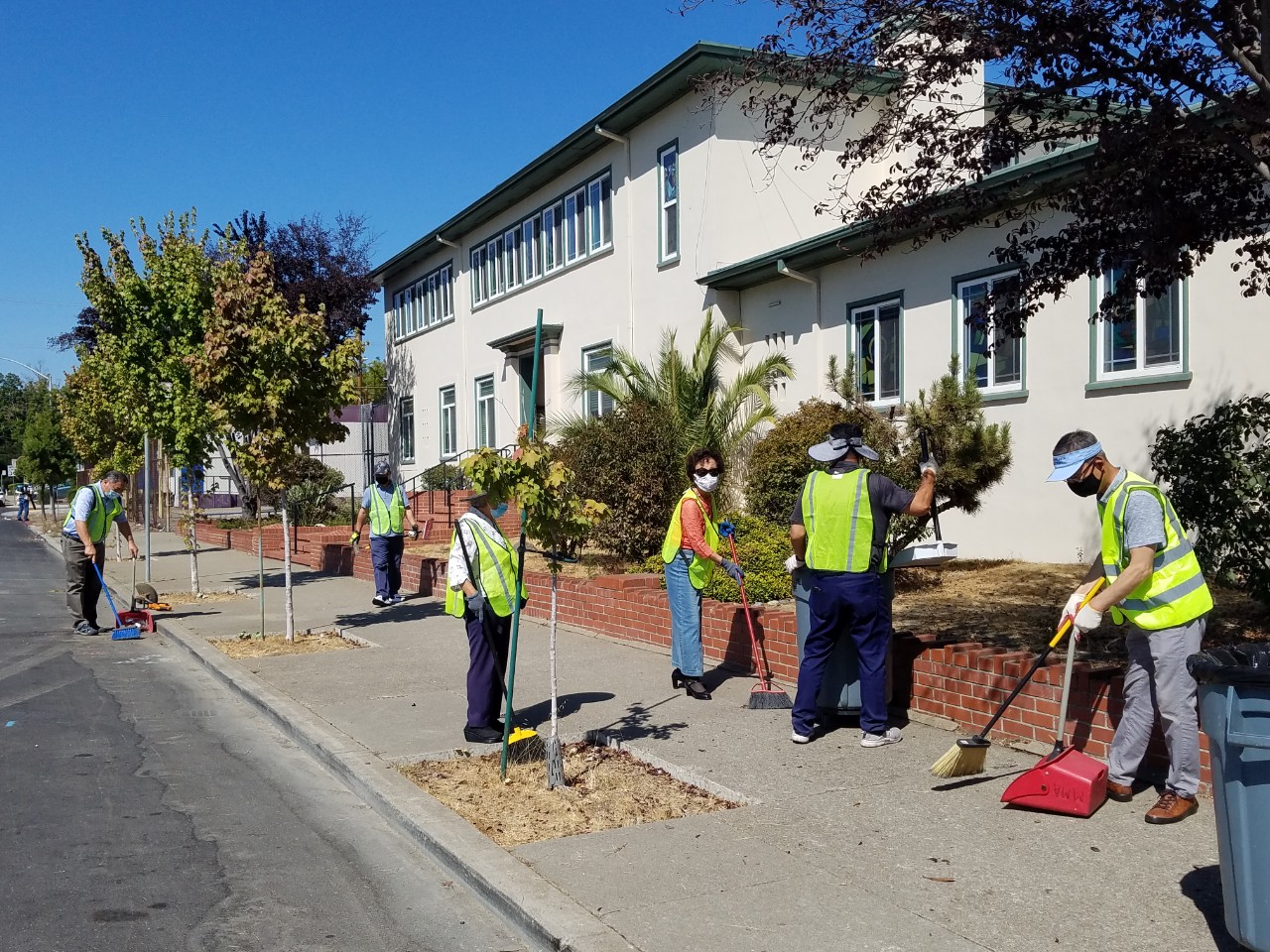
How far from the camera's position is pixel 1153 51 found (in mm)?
6711

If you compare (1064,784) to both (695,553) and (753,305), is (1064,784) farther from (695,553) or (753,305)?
(753,305)

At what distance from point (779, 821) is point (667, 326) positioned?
14.4m

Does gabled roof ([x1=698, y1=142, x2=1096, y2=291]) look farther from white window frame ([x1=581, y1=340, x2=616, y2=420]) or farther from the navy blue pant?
the navy blue pant

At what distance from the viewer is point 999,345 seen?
9.13 m

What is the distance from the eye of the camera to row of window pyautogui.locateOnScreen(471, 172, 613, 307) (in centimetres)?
2198

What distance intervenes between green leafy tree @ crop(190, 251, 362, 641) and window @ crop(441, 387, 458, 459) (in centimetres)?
1753

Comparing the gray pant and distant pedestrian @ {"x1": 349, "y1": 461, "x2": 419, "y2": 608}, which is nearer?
the gray pant

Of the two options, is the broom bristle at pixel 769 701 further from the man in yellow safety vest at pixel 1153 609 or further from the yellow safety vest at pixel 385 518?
the yellow safety vest at pixel 385 518

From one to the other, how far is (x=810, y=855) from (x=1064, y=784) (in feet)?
4.18

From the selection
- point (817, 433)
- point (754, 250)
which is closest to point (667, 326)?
point (754, 250)

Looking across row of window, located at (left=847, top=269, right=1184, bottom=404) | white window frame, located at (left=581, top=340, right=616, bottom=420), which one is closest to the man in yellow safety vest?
row of window, located at (left=847, top=269, right=1184, bottom=404)

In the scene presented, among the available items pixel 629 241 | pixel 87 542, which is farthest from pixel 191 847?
pixel 629 241

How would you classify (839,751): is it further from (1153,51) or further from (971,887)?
(1153,51)

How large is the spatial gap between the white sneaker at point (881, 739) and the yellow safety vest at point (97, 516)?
1002 cm
